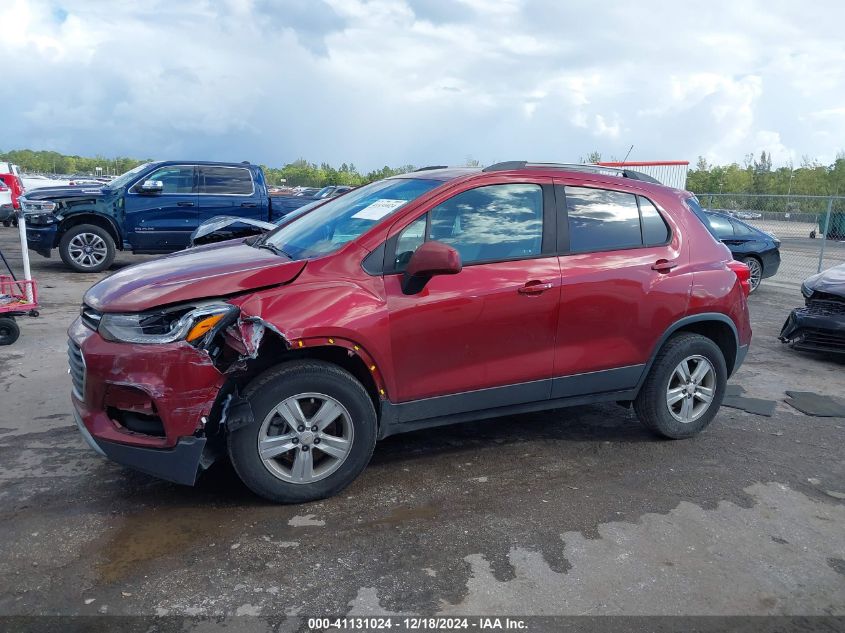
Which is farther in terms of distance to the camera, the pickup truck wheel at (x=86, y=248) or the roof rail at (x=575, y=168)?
the pickup truck wheel at (x=86, y=248)

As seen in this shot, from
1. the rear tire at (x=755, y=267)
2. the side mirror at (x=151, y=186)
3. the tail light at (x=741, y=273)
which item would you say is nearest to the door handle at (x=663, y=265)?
the tail light at (x=741, y=273)

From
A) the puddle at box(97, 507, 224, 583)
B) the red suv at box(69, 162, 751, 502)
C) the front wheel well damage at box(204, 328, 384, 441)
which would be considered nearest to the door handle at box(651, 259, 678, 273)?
the red suv at box(69, 162, 751, 502)

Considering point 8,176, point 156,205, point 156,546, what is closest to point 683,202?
point 156,546

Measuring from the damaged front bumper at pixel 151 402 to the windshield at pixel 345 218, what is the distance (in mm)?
967

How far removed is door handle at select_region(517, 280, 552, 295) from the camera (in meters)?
4.18

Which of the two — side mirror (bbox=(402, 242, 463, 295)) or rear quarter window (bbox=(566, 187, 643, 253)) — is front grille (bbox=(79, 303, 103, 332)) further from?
rear quarter window (bbox=(566, 187, 643, 253))

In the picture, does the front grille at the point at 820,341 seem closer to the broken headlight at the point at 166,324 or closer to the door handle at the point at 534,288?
the door handle at the point at 534,288

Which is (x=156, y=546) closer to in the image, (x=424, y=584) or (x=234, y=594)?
(x=234, y=594)

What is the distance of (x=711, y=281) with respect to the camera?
4859 millimetres

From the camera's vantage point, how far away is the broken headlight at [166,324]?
3469mm

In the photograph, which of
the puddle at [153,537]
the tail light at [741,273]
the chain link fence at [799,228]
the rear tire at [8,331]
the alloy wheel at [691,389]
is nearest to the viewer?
the puddle at [153,537]

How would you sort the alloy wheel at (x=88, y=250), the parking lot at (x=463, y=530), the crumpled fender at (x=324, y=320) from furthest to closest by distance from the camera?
the alloy wheel at (x=88, y=250), the crumpled fender at (x=324, y=320), the parking lot at (x=463, y=530)

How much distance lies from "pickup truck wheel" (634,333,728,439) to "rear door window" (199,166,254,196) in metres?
9.96

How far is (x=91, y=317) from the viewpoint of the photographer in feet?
12.4
